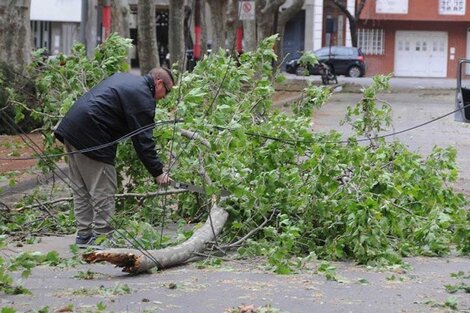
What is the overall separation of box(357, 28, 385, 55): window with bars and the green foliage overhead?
57.2 meters

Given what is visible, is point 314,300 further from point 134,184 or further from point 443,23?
point 443,23

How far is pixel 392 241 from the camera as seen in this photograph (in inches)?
404

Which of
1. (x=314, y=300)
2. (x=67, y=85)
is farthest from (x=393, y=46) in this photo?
(x=314, y=300)

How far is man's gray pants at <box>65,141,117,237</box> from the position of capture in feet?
33.2

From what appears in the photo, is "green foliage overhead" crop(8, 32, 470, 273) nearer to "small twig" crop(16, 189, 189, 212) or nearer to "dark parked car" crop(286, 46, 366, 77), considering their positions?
"small twig" crop(16, 189, 189, 212)

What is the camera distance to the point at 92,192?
10172 millimetres

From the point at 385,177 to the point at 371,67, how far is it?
59.6m

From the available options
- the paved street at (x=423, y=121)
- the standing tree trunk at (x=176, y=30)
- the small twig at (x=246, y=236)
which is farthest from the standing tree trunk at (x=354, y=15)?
the small twig at (x=246, y=236)

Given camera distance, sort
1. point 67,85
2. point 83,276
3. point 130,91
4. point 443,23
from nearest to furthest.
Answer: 1. point 83,276
2. point 130,91
3. point 67,85
4. point 443,23

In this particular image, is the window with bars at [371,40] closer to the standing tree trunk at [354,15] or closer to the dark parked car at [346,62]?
the standing tree trunk at [354,15]

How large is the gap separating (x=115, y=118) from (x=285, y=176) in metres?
1.67

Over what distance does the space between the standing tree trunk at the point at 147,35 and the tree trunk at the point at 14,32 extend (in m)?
3.82

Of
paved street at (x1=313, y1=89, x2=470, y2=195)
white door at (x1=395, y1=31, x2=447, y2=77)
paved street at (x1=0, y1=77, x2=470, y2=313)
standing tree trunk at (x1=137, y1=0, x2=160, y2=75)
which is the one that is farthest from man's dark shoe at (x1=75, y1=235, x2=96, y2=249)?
white door at (x1=395, y1=31, x2=447, y2=77)

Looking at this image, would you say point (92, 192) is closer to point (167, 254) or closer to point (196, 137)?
point (196, 137)
